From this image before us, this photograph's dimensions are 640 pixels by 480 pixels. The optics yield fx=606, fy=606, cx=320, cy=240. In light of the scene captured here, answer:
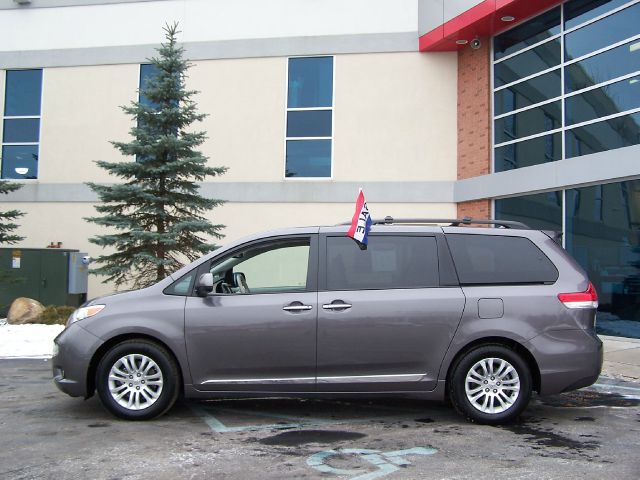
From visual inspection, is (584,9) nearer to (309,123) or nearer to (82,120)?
(309,123)

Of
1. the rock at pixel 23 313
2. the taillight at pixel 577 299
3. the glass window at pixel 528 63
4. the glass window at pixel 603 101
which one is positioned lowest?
the rock at pixel 23 313

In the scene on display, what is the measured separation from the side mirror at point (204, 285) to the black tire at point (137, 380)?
24.5 inches

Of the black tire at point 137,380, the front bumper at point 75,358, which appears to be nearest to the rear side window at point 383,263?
the black tire at point 137,380

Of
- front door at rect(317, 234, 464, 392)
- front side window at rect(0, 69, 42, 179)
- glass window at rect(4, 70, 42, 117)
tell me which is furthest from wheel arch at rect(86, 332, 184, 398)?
glass window at rect(4, 70, 42, 117)

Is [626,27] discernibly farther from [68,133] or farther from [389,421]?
[68,133]

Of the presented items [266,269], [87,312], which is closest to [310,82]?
[266,269]

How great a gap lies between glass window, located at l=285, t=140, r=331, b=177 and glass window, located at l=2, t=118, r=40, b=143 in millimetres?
6851

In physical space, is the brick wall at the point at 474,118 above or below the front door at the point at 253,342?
above

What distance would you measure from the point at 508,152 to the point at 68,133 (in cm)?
1089

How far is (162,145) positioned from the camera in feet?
36.3

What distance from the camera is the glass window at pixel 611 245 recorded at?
34.4ft

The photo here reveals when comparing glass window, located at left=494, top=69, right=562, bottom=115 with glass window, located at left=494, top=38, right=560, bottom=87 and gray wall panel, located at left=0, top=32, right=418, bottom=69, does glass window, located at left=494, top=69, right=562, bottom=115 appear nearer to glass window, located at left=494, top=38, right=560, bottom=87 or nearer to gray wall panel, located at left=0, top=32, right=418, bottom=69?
glass window, located at left=494, top=38, right=560, bottom=87

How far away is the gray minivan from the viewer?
211 inches

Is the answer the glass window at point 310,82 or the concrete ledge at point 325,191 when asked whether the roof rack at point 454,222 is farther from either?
the glass window at point 310,82
